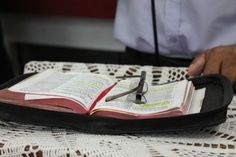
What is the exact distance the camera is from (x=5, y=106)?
1.77 feet

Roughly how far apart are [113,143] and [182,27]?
1.50 ft

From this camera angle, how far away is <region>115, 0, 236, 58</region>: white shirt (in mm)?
833

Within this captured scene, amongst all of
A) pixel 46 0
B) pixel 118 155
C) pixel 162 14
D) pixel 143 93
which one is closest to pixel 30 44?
pixel 46 0

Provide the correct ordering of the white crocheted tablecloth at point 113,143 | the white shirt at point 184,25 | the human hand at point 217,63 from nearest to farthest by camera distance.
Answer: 1. the white crocheted tablecloth at point 113,143
2. the human hand at point 217,63
3. the white shirt at point 184,25

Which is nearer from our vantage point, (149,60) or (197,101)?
(197,101)

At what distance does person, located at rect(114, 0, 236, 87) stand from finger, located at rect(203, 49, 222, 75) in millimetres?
62

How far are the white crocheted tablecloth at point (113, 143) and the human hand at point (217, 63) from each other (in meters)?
0.14

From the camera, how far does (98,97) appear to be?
0.58 m

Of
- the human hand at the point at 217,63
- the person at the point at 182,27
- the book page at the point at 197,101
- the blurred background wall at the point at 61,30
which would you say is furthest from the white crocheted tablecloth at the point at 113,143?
the blurred background wall at the point at 61,30

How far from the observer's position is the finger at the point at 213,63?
0.70m

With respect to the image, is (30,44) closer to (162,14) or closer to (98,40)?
(98,40)

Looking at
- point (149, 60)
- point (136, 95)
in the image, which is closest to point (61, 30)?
point (149, 60)

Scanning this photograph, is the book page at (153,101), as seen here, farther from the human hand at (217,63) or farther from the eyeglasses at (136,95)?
the human hand at (217,63)

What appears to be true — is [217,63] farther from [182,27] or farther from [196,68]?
[182,27]
